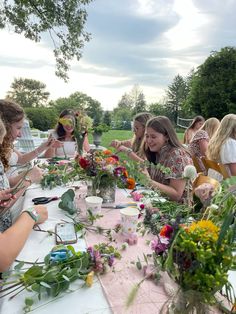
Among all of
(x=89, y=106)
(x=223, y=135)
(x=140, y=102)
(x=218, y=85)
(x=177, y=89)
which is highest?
(x=177, y=89)

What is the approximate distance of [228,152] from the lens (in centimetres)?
279

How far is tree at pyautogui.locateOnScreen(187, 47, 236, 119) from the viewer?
14.4 meters

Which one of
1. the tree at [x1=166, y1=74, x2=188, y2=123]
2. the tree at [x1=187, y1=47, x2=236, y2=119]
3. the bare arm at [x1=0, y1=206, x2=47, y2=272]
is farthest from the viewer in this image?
the tree at [x1=166, y1=74, x2=188, y2=123]

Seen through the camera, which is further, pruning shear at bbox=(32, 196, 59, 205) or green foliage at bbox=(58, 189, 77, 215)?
pruning shear at bbox=(32, 196, 59, 205)

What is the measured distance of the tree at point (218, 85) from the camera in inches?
566

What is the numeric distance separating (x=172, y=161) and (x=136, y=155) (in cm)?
63

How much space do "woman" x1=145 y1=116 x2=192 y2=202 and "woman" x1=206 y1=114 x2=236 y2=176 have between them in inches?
32.7

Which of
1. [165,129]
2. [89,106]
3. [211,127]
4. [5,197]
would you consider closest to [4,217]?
[5,197]

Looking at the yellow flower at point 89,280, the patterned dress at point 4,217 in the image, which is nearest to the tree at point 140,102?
the patterned dress at point 4,217

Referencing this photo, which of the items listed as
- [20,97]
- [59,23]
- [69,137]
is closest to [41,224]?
[69,137]

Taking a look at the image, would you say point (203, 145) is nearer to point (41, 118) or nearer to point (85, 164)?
point (85, 164)

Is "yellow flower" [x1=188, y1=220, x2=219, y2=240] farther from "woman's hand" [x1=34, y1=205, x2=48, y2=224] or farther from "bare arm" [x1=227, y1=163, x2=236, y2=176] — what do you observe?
"bare arm" [x1=227, y1=163, x2=236, y2=176]

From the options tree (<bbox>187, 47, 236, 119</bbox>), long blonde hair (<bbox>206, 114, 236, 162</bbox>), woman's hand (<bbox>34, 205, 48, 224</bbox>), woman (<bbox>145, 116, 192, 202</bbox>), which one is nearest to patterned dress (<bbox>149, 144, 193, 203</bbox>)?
woman (<bbox>145, 116, 192, 202</bbox>)

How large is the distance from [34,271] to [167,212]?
32.5 inches
